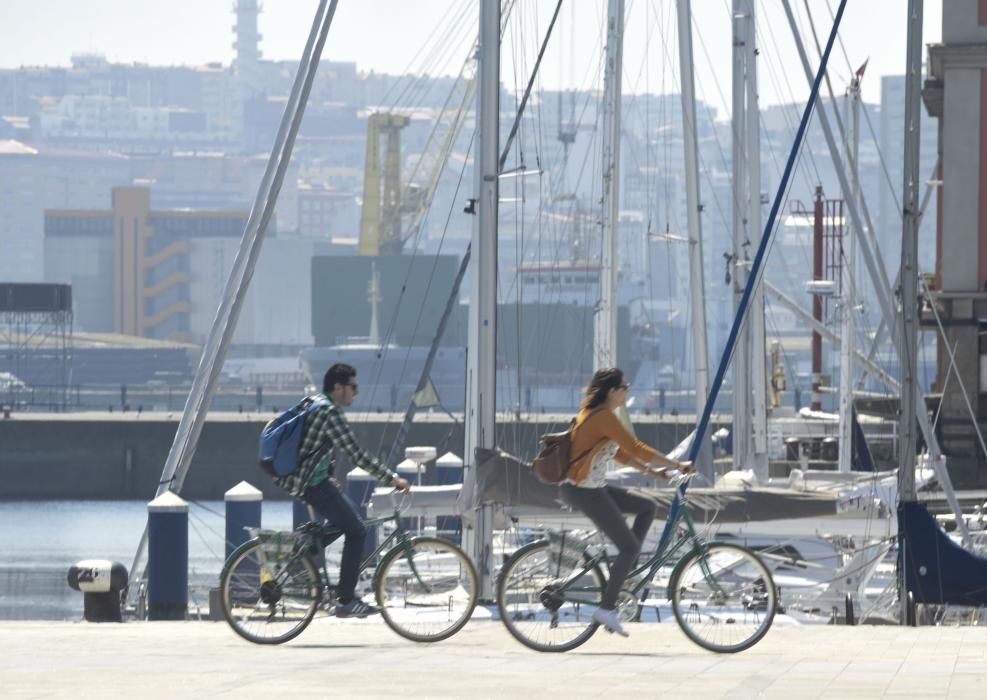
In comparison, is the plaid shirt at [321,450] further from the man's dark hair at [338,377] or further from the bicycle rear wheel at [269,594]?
the bicycle rear wheel at [269,594]

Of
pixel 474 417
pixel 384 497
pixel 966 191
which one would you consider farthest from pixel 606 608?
pixel 966 191

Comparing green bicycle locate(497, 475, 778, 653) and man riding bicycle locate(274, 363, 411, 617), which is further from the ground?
man riding bicycle locate(274, 363, 411, 617)

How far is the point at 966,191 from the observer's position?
31266mm

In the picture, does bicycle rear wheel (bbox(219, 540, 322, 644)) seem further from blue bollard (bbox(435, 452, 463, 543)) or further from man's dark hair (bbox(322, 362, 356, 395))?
blue bollard (bbox(435, 452, 463, 543))

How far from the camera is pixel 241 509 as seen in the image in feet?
81.0

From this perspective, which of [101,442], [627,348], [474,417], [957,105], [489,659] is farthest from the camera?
[627,348]

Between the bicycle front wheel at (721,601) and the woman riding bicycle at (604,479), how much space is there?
0.83 ft

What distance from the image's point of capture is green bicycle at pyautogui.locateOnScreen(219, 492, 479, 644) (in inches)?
402

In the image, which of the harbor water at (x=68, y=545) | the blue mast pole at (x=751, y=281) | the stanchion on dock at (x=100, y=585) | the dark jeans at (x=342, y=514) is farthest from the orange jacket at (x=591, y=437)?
the harbor water at (x=68, y=545)

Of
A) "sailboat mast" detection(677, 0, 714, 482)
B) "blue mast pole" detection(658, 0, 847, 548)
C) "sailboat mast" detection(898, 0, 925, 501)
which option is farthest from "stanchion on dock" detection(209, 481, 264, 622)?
"sailboat mast" detection(898, 0, 925, 501)

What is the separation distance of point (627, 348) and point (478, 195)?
137m

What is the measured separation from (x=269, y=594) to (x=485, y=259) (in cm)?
477

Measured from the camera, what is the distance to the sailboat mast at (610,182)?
26750 mm

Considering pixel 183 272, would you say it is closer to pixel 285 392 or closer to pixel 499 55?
pixel 285 392
